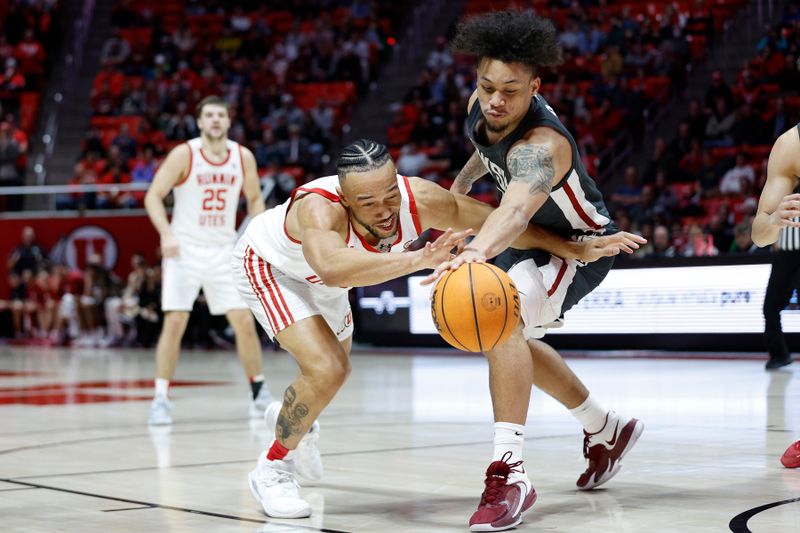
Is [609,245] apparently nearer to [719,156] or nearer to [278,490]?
[278,490]

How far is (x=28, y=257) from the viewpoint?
18797mm

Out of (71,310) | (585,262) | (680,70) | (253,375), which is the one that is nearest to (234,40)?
(71,310)

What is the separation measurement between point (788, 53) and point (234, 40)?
37.8ft

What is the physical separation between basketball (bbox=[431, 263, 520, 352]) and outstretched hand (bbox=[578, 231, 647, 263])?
727mm

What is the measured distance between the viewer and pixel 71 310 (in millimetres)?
18594

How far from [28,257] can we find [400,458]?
14463 millimetres

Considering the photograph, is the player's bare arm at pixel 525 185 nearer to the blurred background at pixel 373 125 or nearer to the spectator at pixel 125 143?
the blurred background at pixel 373 125

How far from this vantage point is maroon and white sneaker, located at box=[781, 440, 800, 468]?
16.4ft

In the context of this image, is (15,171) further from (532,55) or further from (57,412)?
(532,55)

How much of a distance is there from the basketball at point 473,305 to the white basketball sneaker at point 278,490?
90 cm

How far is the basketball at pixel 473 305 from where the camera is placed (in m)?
3.78

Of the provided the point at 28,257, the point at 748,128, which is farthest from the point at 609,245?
the point at 28,257

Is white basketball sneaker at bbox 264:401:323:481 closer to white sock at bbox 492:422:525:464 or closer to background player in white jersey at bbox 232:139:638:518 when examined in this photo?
background player in white jersey at bbox 232:139:638:518

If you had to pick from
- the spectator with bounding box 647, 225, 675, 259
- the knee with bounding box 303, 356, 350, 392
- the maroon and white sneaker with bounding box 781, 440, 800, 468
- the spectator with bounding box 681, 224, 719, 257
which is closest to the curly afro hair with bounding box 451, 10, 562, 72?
the knee with bounding box 303, 356, 350, 392
